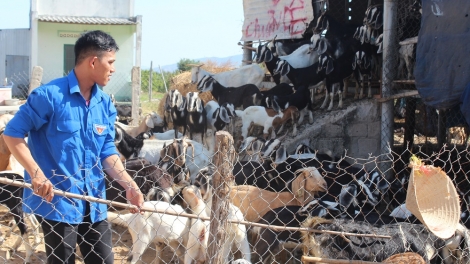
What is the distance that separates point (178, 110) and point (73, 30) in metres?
12.5

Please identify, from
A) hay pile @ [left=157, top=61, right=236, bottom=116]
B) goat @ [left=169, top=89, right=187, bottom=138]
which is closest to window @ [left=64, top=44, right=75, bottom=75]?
hay pile @ [left=157, top=61, right=236, bottom=116]

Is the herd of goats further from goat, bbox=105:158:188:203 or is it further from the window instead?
the window

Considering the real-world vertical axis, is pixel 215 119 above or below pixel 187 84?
below

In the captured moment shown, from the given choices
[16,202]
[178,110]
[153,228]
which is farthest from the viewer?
[178,110]

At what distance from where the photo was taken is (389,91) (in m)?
8.77

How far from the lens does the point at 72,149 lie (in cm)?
301

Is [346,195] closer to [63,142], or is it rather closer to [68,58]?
[63,142]

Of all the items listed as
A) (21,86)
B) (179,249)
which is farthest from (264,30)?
(21,86)

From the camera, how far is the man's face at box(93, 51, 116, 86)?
307cm

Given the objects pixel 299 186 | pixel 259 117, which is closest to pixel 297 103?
pixel 259 117

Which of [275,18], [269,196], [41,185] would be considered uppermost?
[275,18]

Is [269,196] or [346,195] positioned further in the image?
[269,196]

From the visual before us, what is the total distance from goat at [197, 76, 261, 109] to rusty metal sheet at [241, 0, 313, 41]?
52.4 inches

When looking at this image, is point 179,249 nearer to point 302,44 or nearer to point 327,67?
point 327,67
